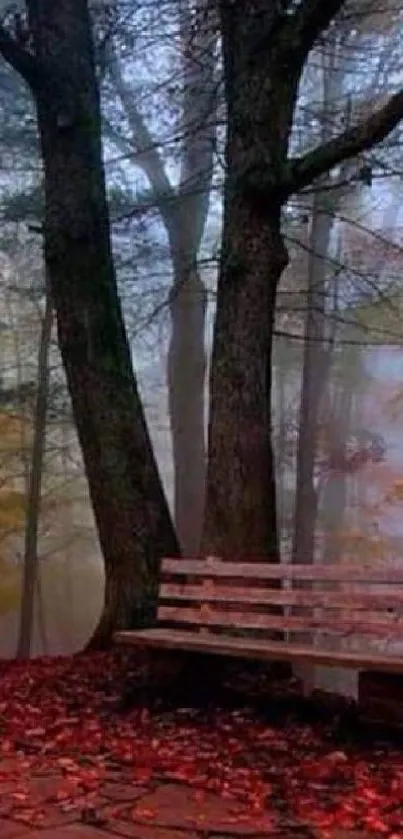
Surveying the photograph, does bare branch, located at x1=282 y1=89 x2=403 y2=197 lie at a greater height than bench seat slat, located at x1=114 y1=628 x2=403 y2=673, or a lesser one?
greater

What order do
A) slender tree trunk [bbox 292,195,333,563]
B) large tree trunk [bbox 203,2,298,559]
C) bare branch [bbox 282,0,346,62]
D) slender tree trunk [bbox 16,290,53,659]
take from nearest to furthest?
bare branch [bbox 282,0,346,62]
large tree trunk [bbox 203,2,298,559]
slender tree trunk [bbox 292,195,333,563]
slender tree trunk [bbox 16,290,53,659]

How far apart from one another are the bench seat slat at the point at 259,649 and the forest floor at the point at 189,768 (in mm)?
396

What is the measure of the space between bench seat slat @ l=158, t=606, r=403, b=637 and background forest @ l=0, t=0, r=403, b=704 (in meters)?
3.05

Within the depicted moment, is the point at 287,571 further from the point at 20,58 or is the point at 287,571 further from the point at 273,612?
the point at 20,58

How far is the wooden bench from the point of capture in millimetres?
4531

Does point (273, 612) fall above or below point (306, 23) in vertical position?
below

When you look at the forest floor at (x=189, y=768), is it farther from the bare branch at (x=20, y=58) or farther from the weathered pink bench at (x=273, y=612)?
the bare branch at (x=20, y=58)

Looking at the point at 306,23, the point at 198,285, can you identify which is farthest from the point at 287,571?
the point at 198,285

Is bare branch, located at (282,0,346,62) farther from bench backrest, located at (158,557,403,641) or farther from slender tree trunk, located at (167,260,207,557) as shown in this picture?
slender tree trunk, located at (167,260,207,557)

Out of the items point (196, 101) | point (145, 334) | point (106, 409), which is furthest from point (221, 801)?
point (145, 334)

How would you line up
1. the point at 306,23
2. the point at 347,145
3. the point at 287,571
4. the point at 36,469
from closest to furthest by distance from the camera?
the point at 287,571, the point at 347,145, the point at 306,23, the point at 36,469

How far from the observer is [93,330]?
6535 mm

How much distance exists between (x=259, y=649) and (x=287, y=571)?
461 millimetres

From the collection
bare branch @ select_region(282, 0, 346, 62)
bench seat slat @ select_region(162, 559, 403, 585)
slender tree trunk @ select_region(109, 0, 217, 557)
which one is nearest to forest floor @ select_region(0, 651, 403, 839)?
bench seat slat @ select_region(162, 559, 403, 585)
